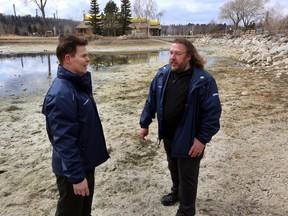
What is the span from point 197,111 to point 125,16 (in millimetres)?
60189

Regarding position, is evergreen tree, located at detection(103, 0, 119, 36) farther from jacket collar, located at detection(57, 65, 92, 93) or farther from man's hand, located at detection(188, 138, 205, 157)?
jacket collar, located at detection(57, 65, 92, 93)

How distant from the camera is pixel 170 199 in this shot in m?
3.55

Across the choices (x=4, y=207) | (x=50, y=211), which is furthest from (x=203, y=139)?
(x=4, y=207)

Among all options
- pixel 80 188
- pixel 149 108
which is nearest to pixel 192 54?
pixel 149 108

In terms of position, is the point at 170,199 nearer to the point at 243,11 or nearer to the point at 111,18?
the point at 111,18

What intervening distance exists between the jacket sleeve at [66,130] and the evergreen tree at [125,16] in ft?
196

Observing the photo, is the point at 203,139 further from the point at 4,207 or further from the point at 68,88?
the point at 4,207

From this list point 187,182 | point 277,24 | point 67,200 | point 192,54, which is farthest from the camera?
point 277,24

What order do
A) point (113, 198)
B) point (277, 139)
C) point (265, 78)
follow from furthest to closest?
point (265, 78)
point (277, 139)
point (113, 198)

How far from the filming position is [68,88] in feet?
7.28

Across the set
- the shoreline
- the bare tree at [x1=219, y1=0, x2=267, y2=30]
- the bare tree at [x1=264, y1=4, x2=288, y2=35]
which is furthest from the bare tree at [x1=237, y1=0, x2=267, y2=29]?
the shoreline

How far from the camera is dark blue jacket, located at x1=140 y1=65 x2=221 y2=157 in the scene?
2773 mm

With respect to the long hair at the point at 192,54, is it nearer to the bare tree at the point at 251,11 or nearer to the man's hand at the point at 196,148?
the man's hand at the point at 196,148

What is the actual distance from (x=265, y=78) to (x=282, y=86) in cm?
170
